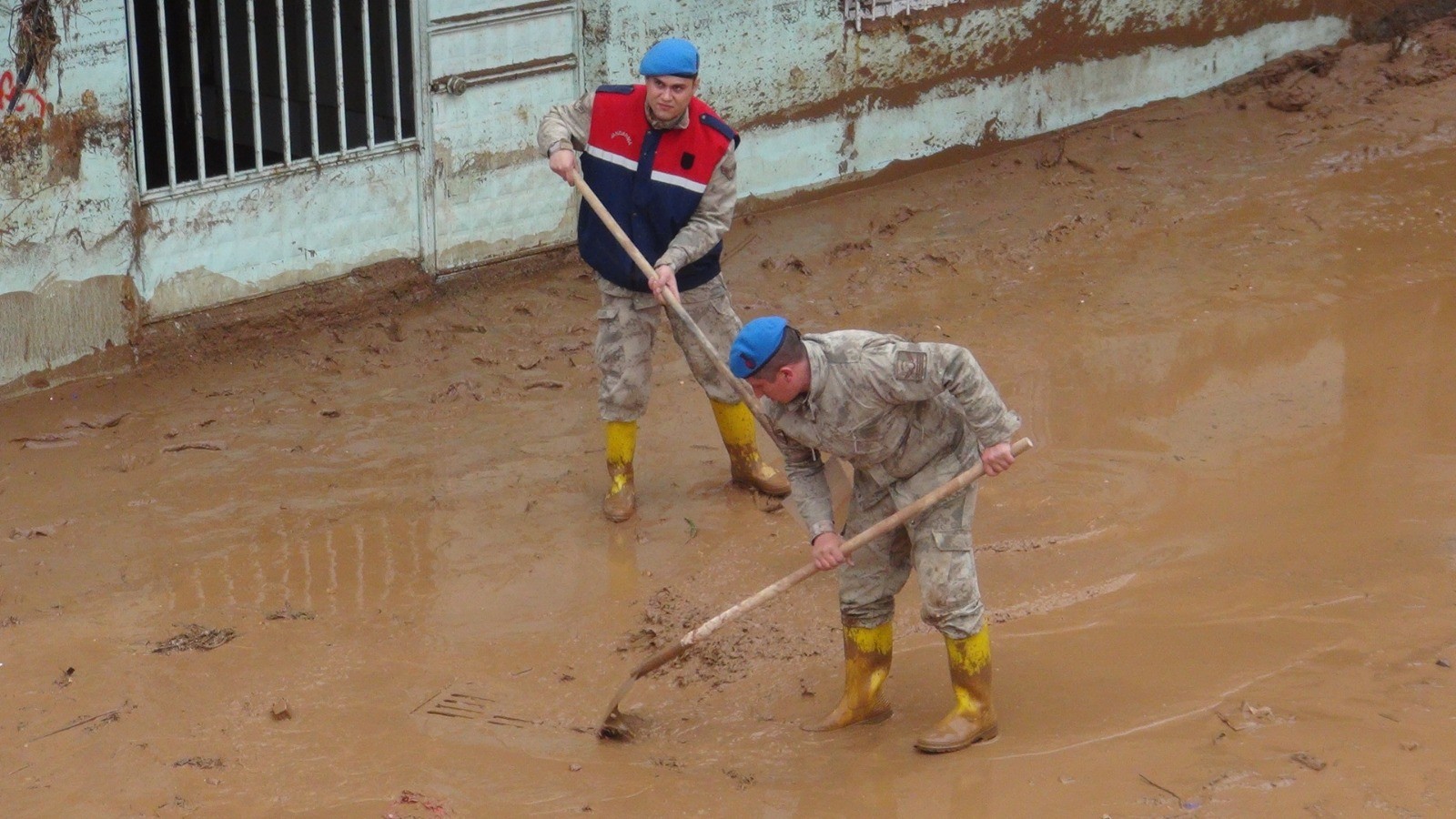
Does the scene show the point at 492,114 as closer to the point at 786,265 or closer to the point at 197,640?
the point at 786,265

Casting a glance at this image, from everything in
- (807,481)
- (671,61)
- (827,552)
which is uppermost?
(671,61)

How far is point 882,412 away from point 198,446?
3.49 m

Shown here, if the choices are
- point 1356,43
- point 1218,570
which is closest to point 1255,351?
point 1218,570

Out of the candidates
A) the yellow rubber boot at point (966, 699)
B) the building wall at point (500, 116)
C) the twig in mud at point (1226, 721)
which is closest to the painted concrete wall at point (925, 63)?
the building wall at point (500, 116)

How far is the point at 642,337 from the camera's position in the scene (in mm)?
6164

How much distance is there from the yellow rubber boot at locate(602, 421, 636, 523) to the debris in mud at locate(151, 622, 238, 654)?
62.0 inches

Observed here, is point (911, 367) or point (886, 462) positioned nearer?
point (911, 367)

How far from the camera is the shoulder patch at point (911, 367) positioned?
173 inches

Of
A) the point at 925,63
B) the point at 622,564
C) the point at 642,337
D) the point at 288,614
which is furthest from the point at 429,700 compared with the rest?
the point at 925,63

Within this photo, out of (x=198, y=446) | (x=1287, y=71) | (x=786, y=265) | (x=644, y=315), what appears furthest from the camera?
(x=1287, y=71)

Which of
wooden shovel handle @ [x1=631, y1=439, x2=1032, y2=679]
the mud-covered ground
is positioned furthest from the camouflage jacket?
the mud-covered ground

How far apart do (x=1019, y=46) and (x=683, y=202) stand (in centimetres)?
450

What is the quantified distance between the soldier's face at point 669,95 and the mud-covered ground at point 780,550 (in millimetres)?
1636

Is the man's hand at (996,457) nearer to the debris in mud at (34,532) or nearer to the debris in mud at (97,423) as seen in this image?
the debris in mud at (34,532)
